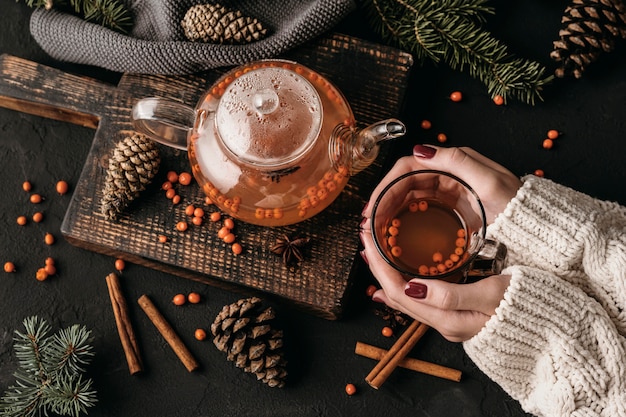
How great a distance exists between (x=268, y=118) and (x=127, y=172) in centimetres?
44

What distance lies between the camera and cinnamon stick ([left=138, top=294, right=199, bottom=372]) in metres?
1.52

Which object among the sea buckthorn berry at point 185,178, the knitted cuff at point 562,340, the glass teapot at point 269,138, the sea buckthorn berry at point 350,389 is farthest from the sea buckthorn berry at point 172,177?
the knitted cuff at point 562,340

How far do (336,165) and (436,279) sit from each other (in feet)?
0.94

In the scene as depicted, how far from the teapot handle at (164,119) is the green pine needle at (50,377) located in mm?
490

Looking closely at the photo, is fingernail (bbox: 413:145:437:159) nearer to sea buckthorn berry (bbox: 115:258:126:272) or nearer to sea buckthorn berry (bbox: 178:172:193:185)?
sea buckthorn berry (bbox: 178:172:193:185)

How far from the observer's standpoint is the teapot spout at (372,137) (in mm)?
Result: 1191

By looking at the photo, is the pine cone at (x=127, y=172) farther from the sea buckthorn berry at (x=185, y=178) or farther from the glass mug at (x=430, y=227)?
the glass mug at (x=430, y=227)

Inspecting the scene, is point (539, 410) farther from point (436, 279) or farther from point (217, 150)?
point (217, 150)

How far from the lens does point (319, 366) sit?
1536 millimetres

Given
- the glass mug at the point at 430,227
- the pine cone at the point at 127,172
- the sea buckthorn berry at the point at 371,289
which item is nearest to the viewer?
the glass mug at the point at 430,227

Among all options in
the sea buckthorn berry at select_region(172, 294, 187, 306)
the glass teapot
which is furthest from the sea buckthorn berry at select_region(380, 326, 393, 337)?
the sea buckthorn berry at select_region(172, 294, 187, 306)

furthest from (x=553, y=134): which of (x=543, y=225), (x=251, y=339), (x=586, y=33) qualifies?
(x=251, y=339)

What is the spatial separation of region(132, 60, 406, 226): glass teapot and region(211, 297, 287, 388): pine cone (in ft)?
0.77

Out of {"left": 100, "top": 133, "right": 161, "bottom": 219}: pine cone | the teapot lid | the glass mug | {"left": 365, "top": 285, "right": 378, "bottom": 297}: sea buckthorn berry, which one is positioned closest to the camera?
the teapot lid
